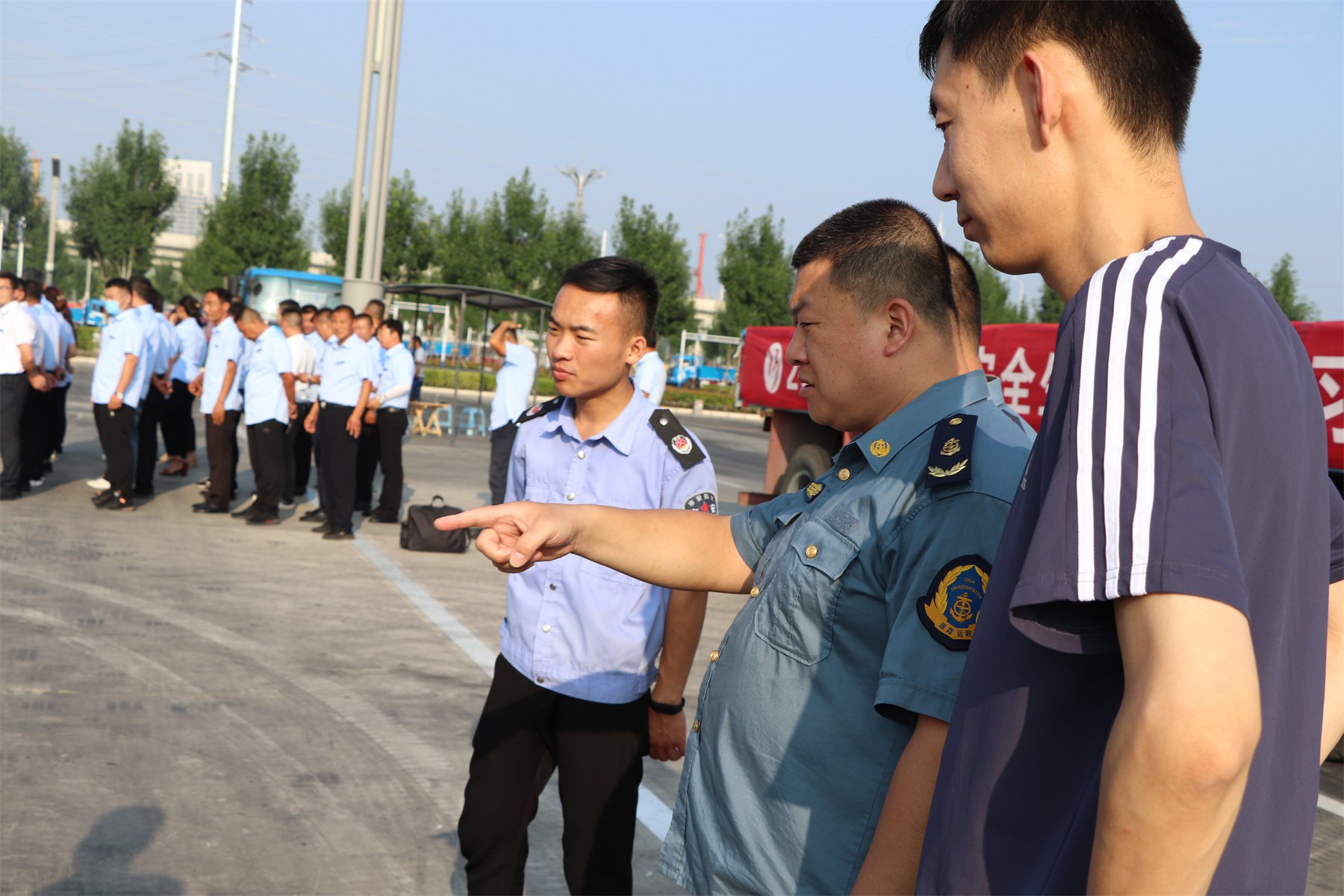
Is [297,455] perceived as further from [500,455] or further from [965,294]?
[965,294]

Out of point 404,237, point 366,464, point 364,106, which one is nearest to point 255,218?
point 404,237

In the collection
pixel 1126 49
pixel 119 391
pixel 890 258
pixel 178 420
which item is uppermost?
pixel 1126 49

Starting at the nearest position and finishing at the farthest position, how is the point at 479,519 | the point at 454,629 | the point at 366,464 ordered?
the point at 479,519, the point at 454,629, the point at 366,464

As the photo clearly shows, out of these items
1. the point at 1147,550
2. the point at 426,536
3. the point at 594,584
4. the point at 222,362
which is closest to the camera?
the point at 1147,550

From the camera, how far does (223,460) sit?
421 inches

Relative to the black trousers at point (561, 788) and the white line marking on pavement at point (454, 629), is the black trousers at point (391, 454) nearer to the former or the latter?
the white line marking on pavement at point (454, 629)

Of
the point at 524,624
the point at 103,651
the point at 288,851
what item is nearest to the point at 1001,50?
the point at 524,624

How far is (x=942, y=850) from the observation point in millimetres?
1182

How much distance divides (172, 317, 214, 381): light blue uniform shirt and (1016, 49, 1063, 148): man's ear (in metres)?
12.2

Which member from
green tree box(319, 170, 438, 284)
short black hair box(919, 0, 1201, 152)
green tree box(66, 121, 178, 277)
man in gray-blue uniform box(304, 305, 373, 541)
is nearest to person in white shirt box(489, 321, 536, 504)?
man in gray-blue uniform box(304, 305, 373, 541)

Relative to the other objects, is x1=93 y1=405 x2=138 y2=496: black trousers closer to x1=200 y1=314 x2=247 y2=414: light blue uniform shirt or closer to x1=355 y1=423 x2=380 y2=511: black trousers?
x1=200 y1=314 x2=247 y2=414: light blue uniform shirt

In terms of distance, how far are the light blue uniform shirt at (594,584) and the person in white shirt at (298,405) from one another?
854 centimetres

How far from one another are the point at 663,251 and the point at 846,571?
3837 cm

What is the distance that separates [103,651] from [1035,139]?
5954 millimetres
